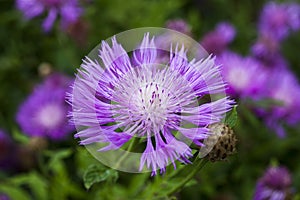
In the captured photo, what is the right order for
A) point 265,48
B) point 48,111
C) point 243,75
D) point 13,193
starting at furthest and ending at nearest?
1. point 265,48
2. point 48,111
3. point 243,75
4. point 13,193

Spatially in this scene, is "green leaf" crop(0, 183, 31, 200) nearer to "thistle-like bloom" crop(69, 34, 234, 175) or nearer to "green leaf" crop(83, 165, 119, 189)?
"green leaf" crop(83, 165, 119, 189)

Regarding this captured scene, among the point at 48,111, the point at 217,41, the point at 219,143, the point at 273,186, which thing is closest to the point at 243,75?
the point at 217,41

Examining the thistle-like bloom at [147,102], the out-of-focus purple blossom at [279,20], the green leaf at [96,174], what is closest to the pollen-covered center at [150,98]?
the thistle-like bloom at [147,102]

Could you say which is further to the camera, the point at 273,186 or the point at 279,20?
the point at 279,20

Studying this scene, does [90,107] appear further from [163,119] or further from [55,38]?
[55,38]

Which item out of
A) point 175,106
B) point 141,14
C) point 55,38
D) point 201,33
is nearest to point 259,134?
point 201,33

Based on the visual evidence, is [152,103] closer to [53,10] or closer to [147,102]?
[147,102]
